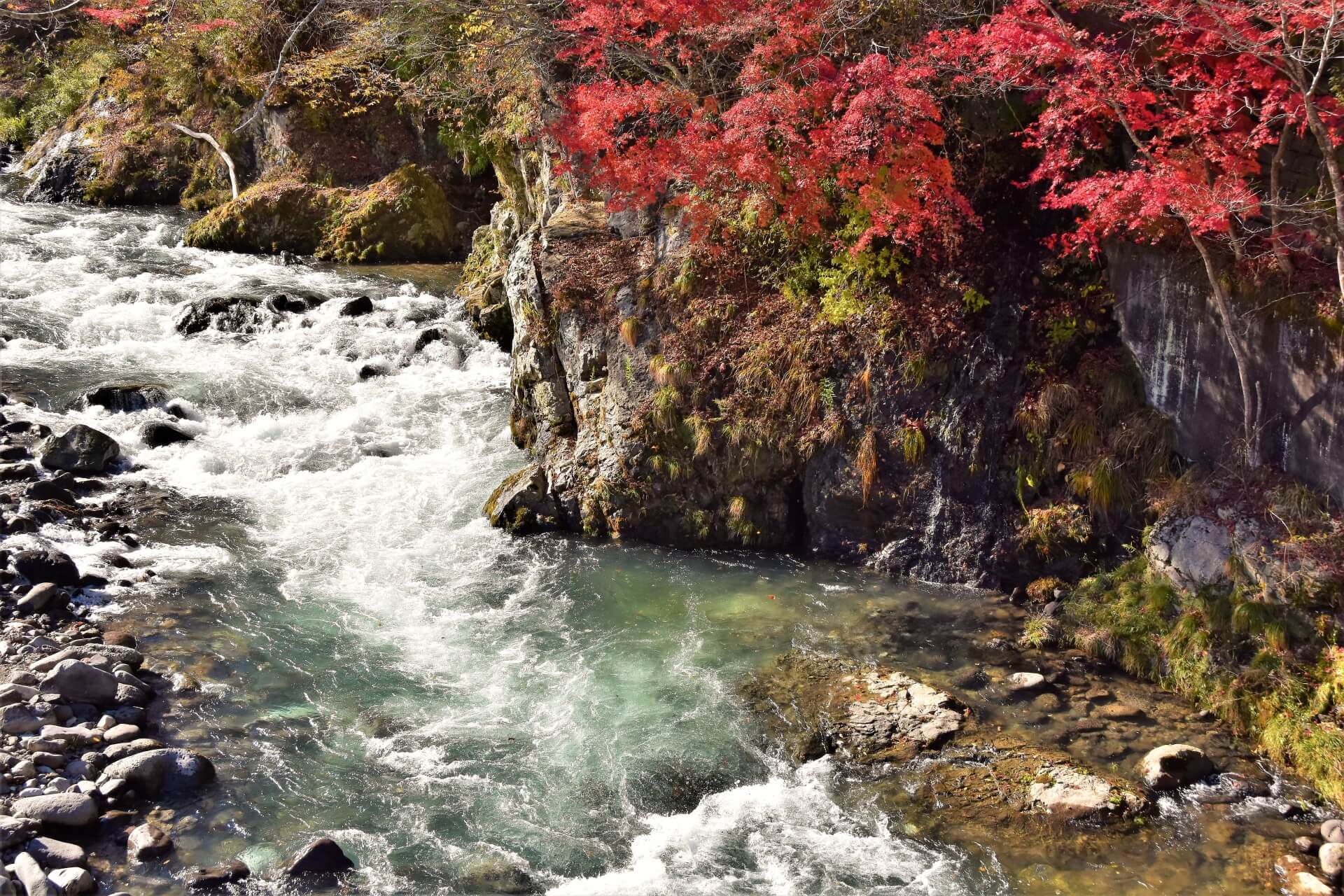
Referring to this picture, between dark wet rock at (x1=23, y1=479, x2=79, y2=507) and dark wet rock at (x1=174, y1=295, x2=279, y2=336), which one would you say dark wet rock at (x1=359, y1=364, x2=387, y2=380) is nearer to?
dark wet rock at (x1=174, y1=295, x2=279, y2=336)

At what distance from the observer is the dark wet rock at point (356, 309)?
730 inches

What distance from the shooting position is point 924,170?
1069 cm

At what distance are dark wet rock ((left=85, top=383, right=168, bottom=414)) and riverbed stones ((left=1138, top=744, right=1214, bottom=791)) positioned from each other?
14.1 m

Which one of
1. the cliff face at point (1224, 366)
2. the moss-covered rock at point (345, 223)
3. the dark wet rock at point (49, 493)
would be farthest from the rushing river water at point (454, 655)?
the moss-covered rock at point (345, 223)

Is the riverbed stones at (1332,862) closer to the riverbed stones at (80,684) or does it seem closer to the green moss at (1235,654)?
the green moss at (1235,654)

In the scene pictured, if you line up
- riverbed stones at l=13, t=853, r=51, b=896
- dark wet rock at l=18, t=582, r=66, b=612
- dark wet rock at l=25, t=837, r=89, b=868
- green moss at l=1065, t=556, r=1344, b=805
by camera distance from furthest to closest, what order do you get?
1. dark wet rock at l=18, t=582, r=66, b=612
2. green moss at l=1065, t=556, r=1344, b=805
3. dark wet rock at l=25, t=837, r=89, b=868
4. riverbed stones at l=13, t=853, r=51, b=896

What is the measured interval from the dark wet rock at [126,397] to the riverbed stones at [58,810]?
9.34 meters

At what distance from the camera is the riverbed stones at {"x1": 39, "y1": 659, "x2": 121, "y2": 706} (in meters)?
8.41

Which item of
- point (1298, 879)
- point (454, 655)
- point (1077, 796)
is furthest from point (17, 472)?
point (1298, 879)

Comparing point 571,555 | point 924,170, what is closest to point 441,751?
point 571,555

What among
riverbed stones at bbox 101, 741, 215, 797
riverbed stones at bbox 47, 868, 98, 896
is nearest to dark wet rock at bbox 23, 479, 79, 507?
riverbed stones at bbox 101, 741, 215, 797

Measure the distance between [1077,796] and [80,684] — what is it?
8241mm

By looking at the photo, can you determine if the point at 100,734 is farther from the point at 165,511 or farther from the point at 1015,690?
the point at 1015,690

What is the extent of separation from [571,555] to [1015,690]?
5270 mm
